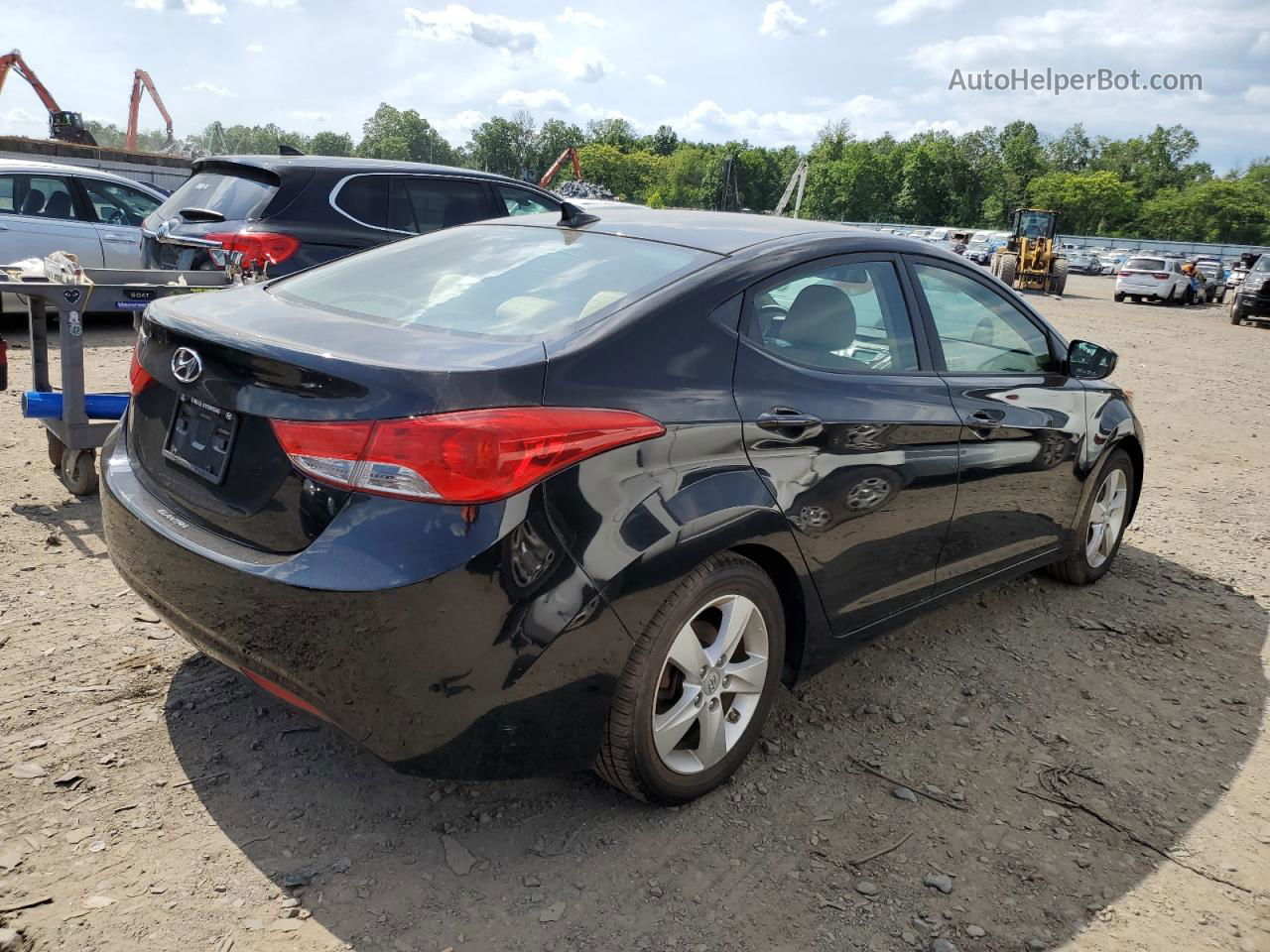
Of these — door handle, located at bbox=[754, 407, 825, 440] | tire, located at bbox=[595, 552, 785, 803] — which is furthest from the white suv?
tire, located at bbox=[595, 552, 785, 803]

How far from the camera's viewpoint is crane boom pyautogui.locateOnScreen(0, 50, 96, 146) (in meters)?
41.6

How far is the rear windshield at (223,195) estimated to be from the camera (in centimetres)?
707

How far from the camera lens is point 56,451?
198 inches

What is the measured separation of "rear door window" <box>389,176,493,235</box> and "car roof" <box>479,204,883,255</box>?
13.5 feet

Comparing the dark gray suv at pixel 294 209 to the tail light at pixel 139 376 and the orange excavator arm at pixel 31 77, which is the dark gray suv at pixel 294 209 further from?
the orange excavator arm at pixel 31 77

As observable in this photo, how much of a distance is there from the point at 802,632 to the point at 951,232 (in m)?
56.9

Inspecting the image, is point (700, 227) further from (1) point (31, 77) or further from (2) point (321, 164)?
(1) point (31, 77)

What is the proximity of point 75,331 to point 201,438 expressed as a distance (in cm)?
251

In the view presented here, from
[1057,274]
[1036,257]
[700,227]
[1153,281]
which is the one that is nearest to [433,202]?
[700,227]

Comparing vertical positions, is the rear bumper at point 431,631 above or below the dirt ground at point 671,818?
above

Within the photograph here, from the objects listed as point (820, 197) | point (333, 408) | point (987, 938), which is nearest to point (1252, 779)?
point (987, 938)

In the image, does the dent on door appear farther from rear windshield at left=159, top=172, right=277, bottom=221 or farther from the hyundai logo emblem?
rear windshield at left=159, top=172, right=277, bottom=221

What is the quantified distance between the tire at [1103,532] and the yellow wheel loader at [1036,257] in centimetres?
2720

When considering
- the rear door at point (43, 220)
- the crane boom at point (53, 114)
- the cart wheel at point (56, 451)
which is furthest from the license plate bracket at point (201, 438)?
the crane boom at point (53, 114)
